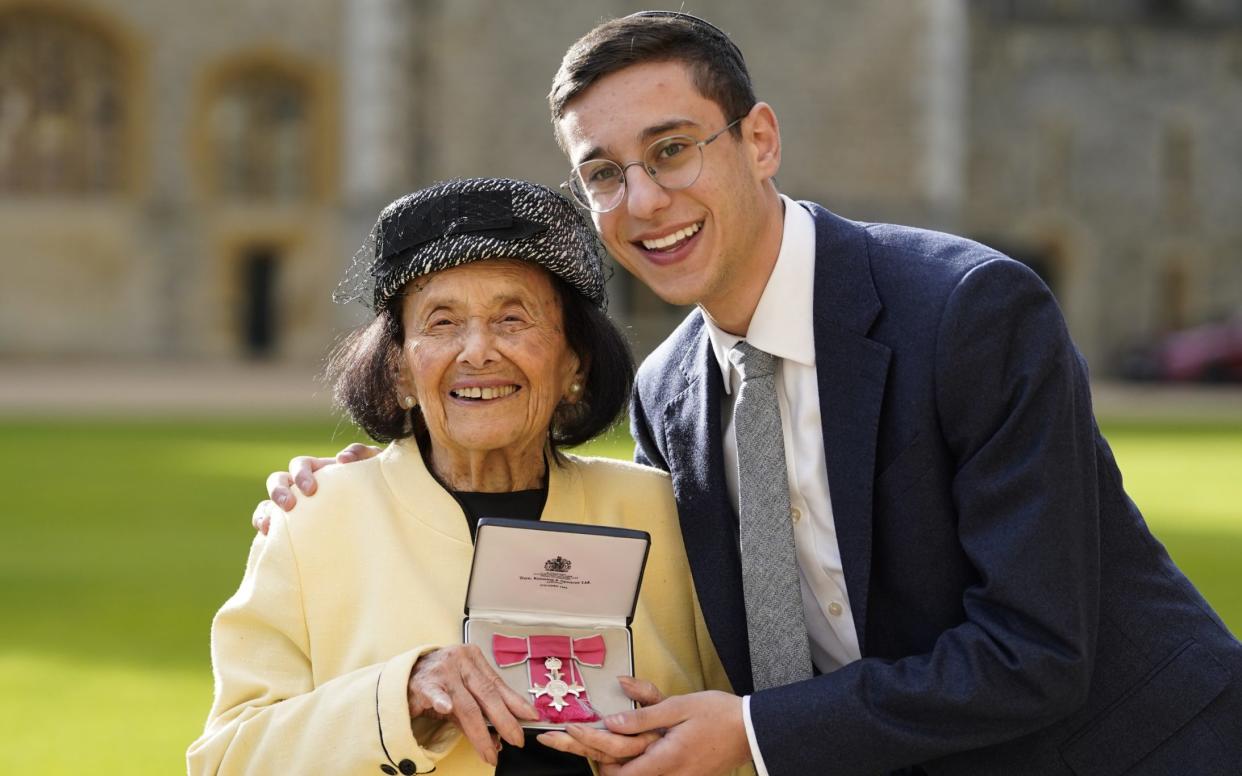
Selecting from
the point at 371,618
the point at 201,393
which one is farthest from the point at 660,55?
the point at 201,393

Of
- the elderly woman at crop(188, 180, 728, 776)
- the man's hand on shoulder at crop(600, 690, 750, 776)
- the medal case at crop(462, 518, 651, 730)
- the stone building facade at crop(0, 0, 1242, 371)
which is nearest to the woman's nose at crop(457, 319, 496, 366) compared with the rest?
the elderly woman at crop(188, 180, 728, 776)

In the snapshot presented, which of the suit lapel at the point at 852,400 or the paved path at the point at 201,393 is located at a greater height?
the suit lapel at the point at 852,400

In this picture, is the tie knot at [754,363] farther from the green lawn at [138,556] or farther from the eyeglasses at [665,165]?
the green lawn at [138,556]

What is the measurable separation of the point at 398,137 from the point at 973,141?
1156cm

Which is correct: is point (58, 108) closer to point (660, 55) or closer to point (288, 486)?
point (288, 486)

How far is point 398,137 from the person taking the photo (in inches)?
969

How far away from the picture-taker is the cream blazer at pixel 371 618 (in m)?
2.72

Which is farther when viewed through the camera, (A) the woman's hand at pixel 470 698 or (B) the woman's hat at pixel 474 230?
(B) the woman's hat at pixel 474 230

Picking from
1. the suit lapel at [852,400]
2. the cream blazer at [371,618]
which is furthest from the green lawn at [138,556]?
the suit lapel at [852,400]

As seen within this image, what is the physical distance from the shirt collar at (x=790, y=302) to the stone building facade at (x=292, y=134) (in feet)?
70.6

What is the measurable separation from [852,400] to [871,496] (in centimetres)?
17

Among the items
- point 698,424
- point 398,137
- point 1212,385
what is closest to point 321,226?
point 398,137

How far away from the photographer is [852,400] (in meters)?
2.87

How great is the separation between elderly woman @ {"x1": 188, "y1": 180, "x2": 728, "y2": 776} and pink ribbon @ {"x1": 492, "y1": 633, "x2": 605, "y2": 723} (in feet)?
0.16
